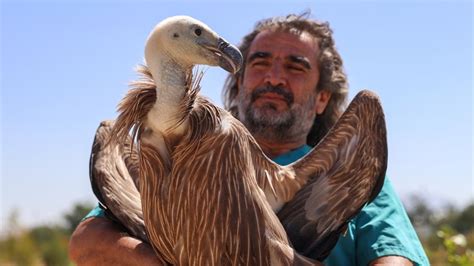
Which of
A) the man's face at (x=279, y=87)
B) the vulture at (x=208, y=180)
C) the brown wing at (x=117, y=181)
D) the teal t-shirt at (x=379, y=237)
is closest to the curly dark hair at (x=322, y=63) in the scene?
the man's face at (x=279, y=87)

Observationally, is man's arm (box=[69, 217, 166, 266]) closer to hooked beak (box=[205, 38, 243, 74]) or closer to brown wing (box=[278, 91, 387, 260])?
brown wing (box=[278, 91, 387, 260])

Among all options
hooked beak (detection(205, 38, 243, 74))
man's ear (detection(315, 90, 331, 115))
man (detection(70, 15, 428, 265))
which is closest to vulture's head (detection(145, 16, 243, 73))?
hooked beak (detection(205, 38, 243, 74))

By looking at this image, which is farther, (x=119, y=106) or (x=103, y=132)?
(x=103, y=132)

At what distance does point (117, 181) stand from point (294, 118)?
52.1 inches

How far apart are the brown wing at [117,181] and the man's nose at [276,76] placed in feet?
3.41

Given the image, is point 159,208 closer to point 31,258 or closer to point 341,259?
point 341,259

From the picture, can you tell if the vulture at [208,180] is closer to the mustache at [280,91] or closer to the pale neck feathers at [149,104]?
the pale neck feathers at [149,104]

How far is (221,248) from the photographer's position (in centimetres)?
339

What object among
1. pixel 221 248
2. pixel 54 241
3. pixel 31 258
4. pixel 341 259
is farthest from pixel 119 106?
pixel 54 241

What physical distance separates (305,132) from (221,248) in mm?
1823

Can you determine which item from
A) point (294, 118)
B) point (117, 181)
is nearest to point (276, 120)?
point (294, 118)

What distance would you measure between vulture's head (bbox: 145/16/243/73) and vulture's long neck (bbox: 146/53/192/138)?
0.02 m

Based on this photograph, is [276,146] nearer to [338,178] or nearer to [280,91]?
[280,91]

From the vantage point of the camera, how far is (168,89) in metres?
3.21
